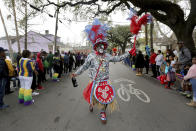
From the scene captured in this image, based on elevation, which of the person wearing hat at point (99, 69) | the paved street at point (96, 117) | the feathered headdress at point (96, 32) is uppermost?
the feathered headdress at point (96, 32)

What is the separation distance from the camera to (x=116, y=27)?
141ft

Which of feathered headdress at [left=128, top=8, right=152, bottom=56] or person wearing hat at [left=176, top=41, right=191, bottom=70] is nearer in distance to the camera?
feathered headdress at [left=128, top=8, right=152, bottom=56]

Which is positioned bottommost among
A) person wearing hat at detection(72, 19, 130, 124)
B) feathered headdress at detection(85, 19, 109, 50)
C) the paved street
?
the paved street

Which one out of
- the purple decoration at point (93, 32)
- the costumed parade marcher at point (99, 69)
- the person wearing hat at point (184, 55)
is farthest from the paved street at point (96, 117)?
the purple decoration at point (93, 32)

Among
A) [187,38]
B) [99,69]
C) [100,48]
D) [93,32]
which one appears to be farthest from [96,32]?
[187,38]

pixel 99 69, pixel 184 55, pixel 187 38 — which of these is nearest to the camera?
pixel 99 69

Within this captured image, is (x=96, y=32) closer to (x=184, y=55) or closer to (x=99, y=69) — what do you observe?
(x=99, y=69)

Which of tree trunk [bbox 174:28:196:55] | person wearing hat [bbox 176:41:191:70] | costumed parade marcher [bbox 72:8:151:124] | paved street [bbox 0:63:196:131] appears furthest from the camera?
tree trunk [bbox 174:28:196:55]

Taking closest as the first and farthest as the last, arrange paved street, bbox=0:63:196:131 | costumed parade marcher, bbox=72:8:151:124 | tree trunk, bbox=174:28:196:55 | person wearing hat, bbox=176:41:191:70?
1. paved street, bbox=0:63:196:131
2. costumed parade marcher, bbox=72:8:151:124
3. person wearing hat, bbox=176:41:191:70
4. tree trunk, bbox=174:28:196:55

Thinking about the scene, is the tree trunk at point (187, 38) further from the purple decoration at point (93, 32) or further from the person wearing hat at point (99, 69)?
the purple decoration at point (93, 32)

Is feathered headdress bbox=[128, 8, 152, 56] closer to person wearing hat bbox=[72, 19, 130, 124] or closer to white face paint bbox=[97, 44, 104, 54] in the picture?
person wearing hat bbox=[72, 19, 130, 124]

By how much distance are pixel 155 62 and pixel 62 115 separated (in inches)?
287

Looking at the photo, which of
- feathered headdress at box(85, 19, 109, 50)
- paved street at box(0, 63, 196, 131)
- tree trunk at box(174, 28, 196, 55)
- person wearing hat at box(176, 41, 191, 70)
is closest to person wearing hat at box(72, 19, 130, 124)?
feathered headdress at box(85, 19, 109, 50)

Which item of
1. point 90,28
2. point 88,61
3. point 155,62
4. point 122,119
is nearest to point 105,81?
point 88,61
